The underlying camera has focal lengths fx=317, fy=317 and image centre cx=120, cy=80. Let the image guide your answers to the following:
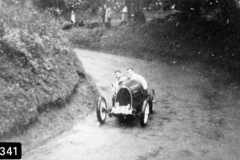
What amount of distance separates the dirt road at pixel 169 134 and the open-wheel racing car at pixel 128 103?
38 centimetres

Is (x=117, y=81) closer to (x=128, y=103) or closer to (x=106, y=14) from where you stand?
(x=128, y=103)

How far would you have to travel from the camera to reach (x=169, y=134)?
1021cm

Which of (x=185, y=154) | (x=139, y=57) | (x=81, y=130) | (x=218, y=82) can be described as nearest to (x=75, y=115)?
(x=81, y=130)

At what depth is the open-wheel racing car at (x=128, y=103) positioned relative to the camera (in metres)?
Result: 10.9

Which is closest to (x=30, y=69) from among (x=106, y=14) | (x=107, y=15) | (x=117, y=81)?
(x=117, y=81)

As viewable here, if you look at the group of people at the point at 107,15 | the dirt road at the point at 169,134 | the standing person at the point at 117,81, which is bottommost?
the dirt road at the point at 169,134

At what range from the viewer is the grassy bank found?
8953 mm

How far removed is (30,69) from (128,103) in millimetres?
3578

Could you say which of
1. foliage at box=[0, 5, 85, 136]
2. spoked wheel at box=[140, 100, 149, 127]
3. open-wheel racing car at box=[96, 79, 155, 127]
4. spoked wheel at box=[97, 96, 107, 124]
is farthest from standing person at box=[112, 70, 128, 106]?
foliage at box=[0, 5, 85, 136]

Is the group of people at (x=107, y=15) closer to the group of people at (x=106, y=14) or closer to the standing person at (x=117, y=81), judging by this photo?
the group of people at (x=106, y=14)

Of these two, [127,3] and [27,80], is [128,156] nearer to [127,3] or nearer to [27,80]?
[27,80]

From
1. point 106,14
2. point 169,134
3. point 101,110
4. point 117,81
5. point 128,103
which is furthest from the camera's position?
point 106,14

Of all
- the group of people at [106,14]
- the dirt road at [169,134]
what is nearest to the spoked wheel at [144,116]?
the dirt road at [169,134]

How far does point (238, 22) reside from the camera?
22141mm
